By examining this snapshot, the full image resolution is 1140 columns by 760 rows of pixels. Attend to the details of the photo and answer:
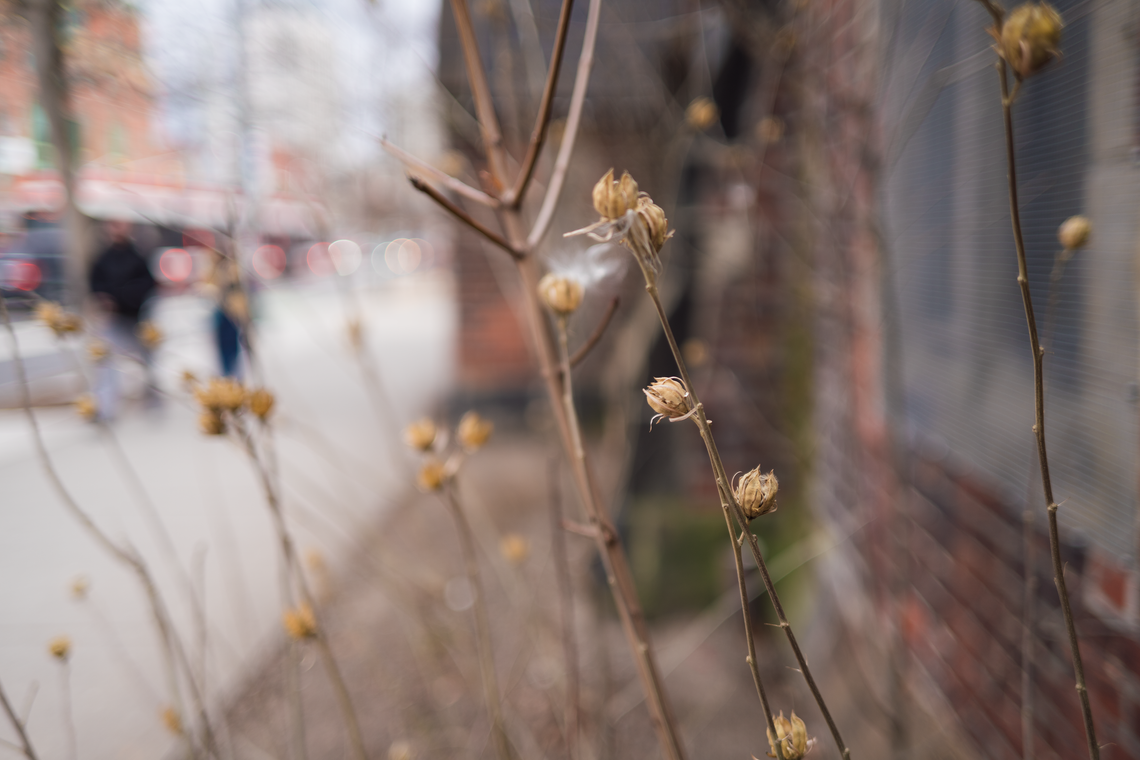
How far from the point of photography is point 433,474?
73 cm

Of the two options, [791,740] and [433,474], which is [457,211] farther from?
[791,740]

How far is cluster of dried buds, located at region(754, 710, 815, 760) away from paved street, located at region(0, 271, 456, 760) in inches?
30.0

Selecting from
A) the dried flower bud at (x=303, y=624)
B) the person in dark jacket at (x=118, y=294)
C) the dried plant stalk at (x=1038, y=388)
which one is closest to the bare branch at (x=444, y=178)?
the dried plant stalk at (x=1038, y=388)

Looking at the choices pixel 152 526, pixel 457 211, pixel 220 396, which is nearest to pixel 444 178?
pixel 457 211

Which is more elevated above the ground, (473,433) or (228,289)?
(228,289)

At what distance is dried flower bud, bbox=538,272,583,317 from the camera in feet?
1.73

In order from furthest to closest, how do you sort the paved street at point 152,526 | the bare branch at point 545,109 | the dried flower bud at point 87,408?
the paved street at point 152,526, the dried flower bud at point 87,408, the bare branch at point 545,109

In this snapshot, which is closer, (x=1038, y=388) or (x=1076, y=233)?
(x=1038, y=388)

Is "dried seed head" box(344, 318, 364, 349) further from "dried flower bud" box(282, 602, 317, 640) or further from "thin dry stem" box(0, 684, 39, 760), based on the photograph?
"thin dry stem" box(0, 684, 39, 760)

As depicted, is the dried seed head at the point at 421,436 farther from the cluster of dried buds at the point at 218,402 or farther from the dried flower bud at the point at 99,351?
the dried flower bud at the point at 99,351

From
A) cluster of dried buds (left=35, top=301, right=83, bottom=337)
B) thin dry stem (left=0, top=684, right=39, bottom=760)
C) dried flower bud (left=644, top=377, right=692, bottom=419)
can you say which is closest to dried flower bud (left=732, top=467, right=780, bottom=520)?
dried flower bud (left=644, top=377, right=692, bottom=419)

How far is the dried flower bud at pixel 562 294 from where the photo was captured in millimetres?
527

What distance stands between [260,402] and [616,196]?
51cm

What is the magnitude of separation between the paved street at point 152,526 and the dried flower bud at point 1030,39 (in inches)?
35.3
